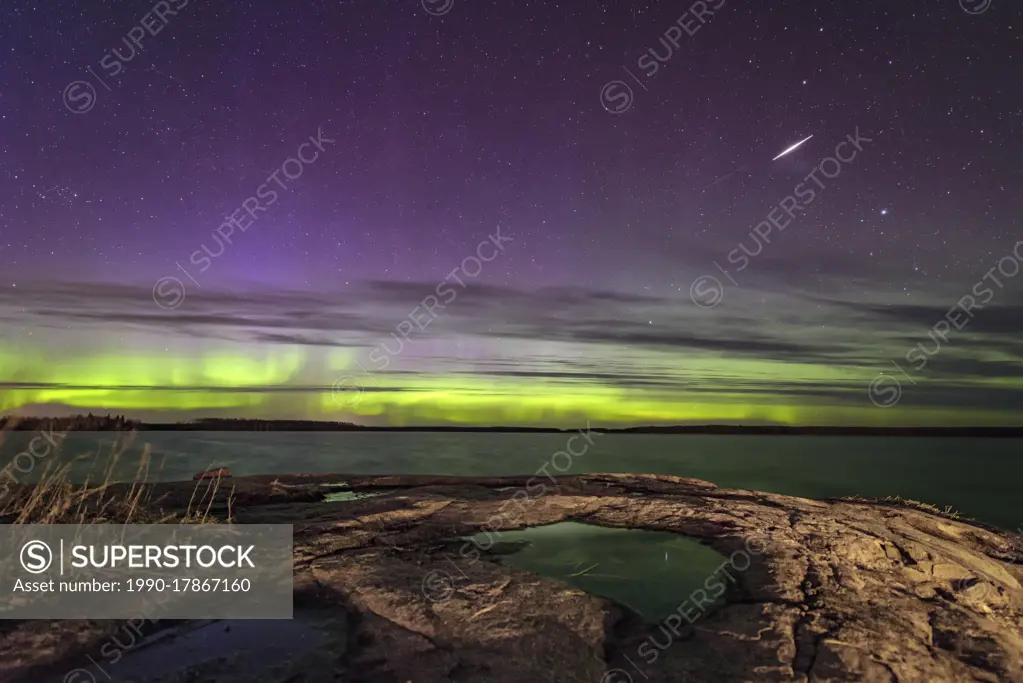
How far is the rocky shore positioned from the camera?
13.1 feet

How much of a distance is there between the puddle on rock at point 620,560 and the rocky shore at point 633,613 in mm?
180

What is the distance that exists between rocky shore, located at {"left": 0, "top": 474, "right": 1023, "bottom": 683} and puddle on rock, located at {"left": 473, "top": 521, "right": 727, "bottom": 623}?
0.59 ft

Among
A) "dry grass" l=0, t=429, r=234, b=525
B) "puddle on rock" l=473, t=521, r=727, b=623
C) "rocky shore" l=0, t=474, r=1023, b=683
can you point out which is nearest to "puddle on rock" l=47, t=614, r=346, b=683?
"rocky shore" l=0, t=474, r=1023, b=683

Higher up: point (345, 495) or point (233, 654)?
point (345, 495)

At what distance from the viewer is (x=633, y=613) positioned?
16.6ft

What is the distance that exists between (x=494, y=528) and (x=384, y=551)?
1.66 m

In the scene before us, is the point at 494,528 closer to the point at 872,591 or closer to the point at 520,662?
the point at 520,662

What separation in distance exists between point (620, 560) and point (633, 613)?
4.86ft

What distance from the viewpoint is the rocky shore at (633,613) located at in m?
4.00

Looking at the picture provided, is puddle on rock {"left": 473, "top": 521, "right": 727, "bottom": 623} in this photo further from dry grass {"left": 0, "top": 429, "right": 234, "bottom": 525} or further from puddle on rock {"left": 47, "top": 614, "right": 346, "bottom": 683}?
dry grass {"left": 0, "top": 429, "right": 234, "bottom": 525}

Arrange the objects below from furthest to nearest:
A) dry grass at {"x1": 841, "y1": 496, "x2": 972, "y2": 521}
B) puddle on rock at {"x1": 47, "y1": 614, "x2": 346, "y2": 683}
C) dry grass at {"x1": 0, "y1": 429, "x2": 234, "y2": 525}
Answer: dry grass at {"x1": 841, "y1": 496, "x2": 972, "y2": 521}, dry grass at {"x1": 0, "y1": 429, "x2": 234, "y2": 525}, puddle on rock at {"x1": 47, "y1": 614, "x2": 346, "y2": 683}

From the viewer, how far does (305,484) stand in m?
11.0

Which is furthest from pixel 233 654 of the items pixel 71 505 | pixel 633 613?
pixel 71 505

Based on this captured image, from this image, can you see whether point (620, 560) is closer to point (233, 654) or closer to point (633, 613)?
point (633, 613)
